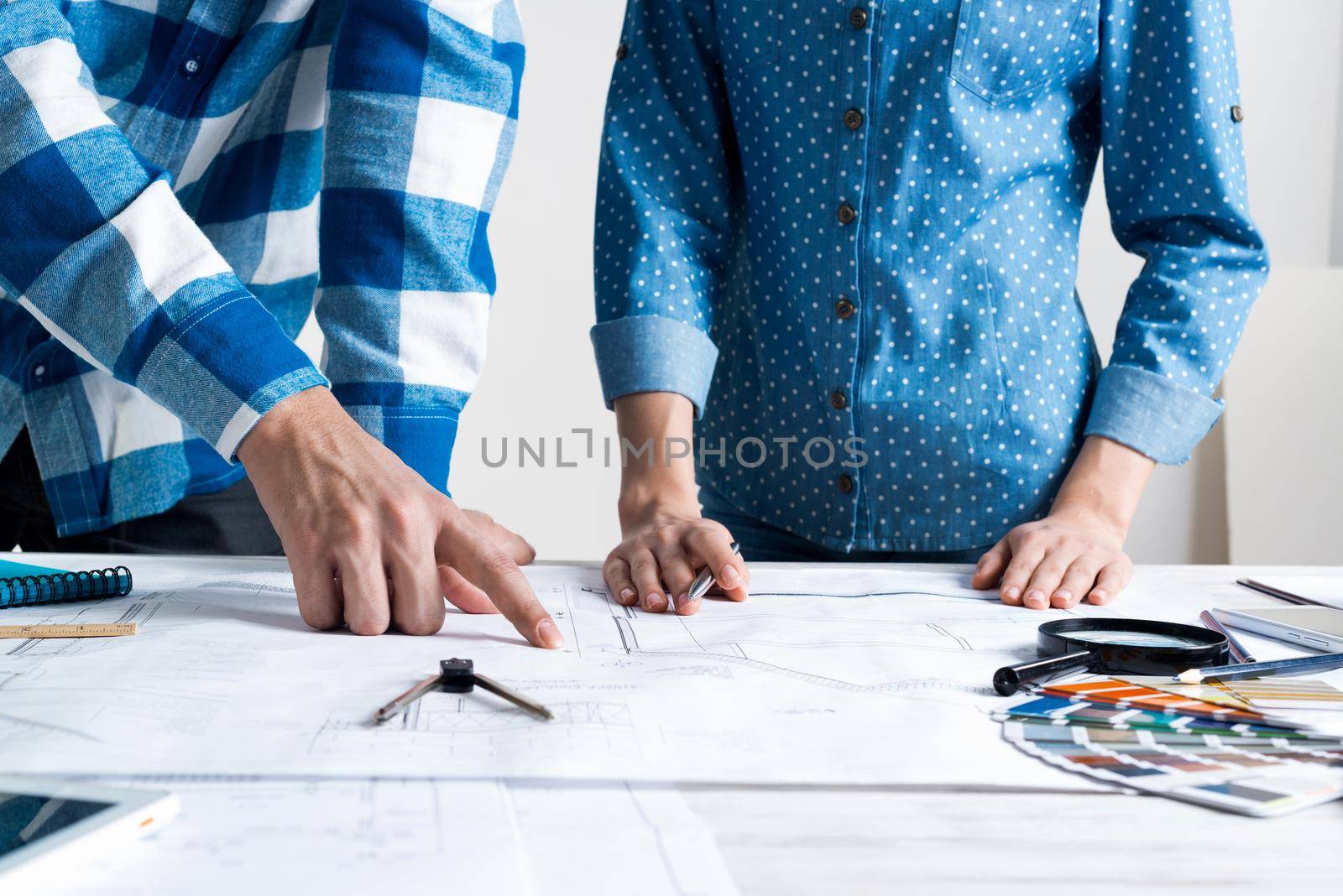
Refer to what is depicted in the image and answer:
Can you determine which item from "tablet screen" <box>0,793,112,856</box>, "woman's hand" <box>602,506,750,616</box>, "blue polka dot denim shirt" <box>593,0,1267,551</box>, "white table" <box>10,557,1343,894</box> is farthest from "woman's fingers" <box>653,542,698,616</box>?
"tablet screen" <box>0,793,112,856</box>

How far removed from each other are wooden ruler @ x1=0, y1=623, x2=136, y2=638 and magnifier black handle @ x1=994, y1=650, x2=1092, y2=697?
482 mm

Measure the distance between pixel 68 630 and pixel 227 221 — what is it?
1.69 ft

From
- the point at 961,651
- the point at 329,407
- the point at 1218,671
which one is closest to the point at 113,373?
the point at 329,407

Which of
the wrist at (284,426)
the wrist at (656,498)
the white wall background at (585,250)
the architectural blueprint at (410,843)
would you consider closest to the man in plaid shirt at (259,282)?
the wrist at (284,426)

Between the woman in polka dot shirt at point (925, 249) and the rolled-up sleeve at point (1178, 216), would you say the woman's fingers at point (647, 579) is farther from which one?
the rolled-up sleeve at point (1178, 216)

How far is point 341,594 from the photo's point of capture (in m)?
0.66

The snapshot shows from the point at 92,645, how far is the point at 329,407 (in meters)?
0.19

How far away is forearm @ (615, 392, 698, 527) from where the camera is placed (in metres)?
0.95

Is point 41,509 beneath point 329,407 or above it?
beneath

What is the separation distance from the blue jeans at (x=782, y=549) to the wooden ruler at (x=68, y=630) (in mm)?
647

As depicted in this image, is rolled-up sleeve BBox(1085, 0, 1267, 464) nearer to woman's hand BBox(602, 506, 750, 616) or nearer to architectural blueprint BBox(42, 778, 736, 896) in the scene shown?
woman's hand BBox(602, 506, 750, 616)

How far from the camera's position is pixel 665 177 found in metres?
1.07

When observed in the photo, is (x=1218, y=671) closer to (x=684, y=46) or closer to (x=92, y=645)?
(x=92, y=645)

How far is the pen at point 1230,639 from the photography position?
2.03 feet
